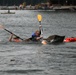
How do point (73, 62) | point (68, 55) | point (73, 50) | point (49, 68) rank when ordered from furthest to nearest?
point (73, 50) → point (68, 55) → point (73, 62) → point (49, 68)

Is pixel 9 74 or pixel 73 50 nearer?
pixel 9 74

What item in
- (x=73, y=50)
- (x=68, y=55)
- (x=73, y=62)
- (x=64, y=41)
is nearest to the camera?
(x=73, y=62)

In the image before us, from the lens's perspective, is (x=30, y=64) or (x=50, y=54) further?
(x=50, y=54)

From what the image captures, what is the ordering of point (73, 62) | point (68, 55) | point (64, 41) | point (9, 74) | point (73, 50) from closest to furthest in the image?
point (9, 74) → point (73, 62) → point (68, 55) → point (73, 50) → point (64, 41)

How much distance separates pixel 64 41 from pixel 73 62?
1605 centimetres

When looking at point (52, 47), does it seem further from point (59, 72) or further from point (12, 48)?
point (59, 72)

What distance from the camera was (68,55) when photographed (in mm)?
43656

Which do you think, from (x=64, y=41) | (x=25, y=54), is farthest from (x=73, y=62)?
(x=64, y=41)

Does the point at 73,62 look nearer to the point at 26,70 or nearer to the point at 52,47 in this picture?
the point at 26,70

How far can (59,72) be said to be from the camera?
34.8m

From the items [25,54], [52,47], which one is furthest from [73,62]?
[52,47]

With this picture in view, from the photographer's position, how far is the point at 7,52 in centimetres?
4644

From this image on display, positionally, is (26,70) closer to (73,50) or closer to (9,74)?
(9,74)

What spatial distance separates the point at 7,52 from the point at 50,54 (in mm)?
4460
